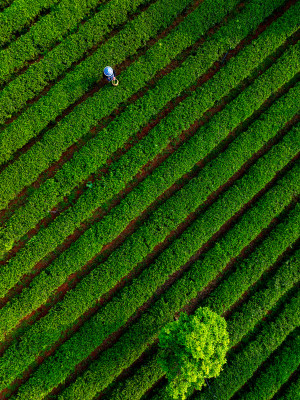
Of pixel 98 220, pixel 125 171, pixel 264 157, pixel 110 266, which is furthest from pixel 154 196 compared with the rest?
pixel 264 157

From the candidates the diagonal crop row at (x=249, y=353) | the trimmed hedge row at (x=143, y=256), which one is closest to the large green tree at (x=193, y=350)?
the diagonal crop row at (x=249, y=353)

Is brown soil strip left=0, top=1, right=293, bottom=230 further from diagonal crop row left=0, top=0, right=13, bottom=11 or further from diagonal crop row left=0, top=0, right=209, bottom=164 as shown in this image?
diagonal crop row left=0, top=0, right=13, bottom=11

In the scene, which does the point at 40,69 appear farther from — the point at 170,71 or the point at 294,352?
the point at 294,352

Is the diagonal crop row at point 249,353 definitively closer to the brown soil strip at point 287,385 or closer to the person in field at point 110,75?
the brown soil strip at point 287,385

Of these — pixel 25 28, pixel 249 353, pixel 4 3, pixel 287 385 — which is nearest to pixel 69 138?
pixel 25 28

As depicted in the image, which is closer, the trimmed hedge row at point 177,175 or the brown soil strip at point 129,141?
the trimmed hedge row at point 177,175

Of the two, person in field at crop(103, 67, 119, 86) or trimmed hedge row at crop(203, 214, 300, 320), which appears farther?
trimmed hedge row at crop(203, 214, 300, 320)

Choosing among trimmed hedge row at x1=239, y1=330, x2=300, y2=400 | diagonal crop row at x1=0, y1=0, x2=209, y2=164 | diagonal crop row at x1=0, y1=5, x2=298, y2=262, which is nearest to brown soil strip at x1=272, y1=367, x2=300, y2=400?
trimmed hedge row at x1=239, y1=330, x2=300, y2=400
